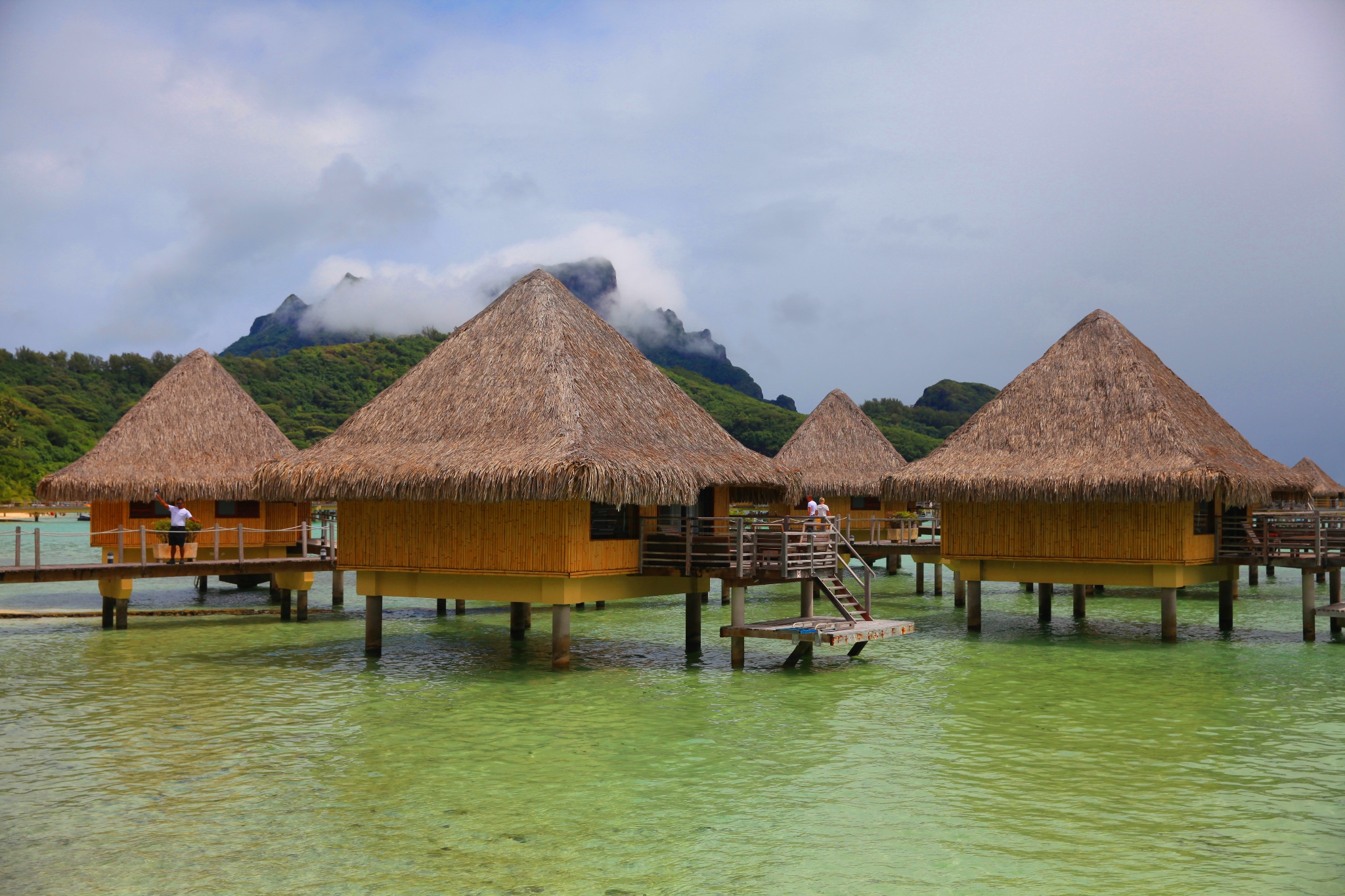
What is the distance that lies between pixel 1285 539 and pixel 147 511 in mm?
25634

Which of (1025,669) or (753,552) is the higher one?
(753,552)

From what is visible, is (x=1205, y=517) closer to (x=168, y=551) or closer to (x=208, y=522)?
(x=168, y=551)

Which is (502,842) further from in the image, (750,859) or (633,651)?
(633,651)

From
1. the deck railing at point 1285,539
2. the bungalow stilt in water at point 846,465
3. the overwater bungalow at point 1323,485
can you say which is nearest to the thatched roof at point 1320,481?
the overwater bungalow at point 1323,485

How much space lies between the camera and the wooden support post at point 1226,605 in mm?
25234

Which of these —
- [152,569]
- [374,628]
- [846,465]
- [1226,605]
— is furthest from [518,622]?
[846,465]

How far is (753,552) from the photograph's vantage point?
1902 cm

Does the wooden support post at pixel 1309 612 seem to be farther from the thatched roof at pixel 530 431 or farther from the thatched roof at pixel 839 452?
the thatched roof at pixel 839 452

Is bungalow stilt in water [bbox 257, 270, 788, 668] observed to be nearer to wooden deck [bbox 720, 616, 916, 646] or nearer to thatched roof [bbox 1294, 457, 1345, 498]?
wooden deck [bbox 720, 616, 916, 646]

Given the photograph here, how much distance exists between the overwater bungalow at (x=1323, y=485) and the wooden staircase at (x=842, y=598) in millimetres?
37949

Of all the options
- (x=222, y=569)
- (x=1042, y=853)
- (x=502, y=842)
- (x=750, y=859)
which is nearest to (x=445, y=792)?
(x=502, y=842)

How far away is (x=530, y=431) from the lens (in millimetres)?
19188

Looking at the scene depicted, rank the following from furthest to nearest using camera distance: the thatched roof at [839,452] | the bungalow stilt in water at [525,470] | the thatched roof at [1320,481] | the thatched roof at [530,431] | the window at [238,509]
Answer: the thatched roof at [1320,481], the thatched roof at [839,452], the window at [238,509], the bungalow stilt in water at [525,470], the thatched roof at [530,431]

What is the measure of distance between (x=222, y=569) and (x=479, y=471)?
10.3 m
